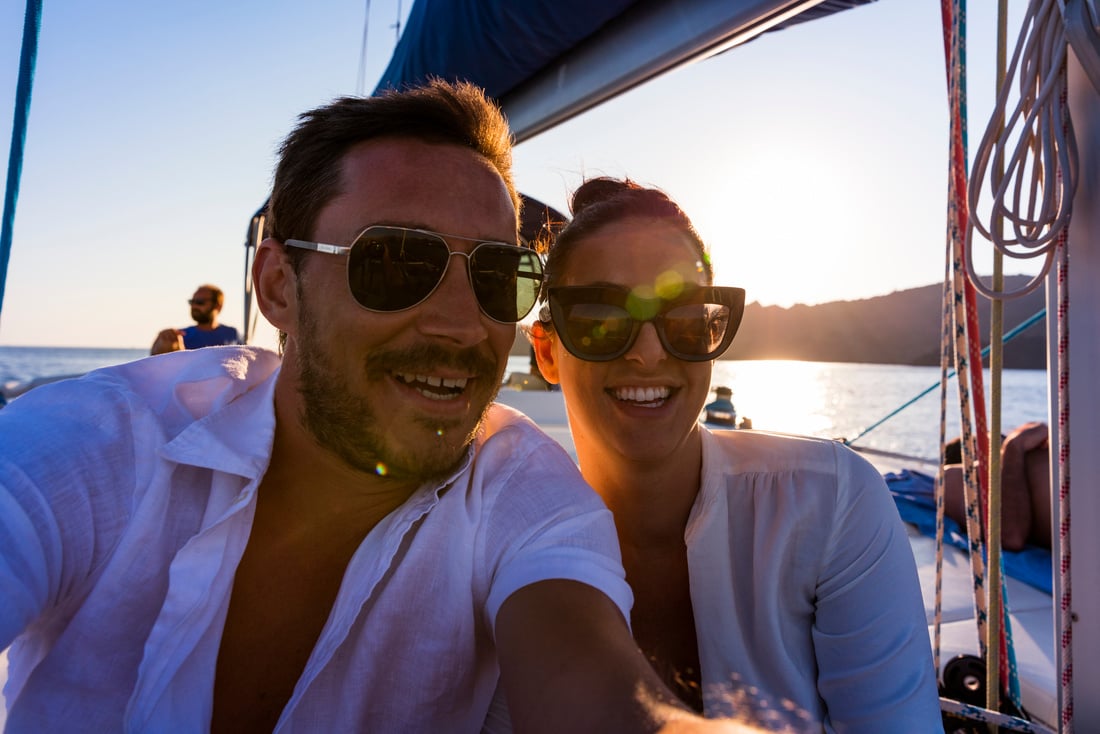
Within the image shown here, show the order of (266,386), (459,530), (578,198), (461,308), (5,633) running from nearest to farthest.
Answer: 1. (5,633)
2. (459,530)
3. (461,308)
4. (266,386)
5. (578,198)

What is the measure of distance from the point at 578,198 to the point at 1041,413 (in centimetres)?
2601

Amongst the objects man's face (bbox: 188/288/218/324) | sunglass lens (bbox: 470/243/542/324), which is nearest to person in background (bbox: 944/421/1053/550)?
sunglass lens (bbox: 470/243/542/324)

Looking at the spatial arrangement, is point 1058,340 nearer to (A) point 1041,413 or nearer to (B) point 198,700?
(B) point 198,700

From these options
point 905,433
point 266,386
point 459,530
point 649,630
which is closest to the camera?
point 459,530

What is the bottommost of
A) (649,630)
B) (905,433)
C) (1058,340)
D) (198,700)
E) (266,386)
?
(905,433)

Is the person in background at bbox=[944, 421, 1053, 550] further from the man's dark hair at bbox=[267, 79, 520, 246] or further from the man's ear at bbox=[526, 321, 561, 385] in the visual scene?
the man's dark hair at bbox=[267, 79, 520, 246]

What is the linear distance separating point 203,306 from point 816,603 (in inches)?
240

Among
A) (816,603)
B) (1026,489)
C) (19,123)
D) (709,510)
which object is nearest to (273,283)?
(19,123)

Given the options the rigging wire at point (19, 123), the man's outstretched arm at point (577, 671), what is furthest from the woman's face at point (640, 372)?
the rigging wire at point (19, 123)

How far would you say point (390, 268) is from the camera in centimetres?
134

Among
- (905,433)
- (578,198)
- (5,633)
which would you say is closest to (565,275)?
(578,198)

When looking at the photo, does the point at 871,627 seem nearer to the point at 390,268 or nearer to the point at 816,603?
the point at 816,603

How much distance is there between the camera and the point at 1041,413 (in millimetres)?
21312

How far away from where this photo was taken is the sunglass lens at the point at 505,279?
1.43m
